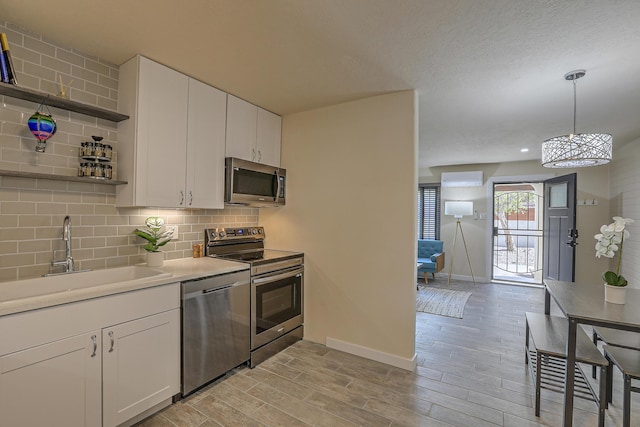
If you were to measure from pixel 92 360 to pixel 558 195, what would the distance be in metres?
6.26

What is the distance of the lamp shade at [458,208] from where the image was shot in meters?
6.11

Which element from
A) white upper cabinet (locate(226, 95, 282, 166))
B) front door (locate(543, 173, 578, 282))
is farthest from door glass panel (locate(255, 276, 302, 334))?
front door (locate(543, 173, 578, 282))

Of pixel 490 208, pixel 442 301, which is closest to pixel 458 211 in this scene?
pixel 490 208

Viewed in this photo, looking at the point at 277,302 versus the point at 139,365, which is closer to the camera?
the point at 139,365

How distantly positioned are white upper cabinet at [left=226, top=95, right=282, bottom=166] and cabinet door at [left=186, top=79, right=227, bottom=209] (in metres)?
0.10

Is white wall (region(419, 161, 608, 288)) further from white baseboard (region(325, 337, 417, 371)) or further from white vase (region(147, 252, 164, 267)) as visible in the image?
white vase (region(147, 252, 164, 267))

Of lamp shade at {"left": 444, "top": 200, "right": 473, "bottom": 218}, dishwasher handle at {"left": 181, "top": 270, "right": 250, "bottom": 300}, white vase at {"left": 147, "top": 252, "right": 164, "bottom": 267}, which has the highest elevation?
lamp shade at {"left": 444, "top": 200, "right": 473, "bottom": 218}

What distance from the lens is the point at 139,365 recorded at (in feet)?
6.05

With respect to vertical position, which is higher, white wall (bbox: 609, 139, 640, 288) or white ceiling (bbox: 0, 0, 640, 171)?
white ceiling (bbox: 0, 0, 640, 171)

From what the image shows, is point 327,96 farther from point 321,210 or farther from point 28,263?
point 28,263

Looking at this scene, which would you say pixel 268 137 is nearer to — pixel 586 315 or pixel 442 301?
pixel 586 315

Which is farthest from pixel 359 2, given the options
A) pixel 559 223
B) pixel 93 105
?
pixel 559 223

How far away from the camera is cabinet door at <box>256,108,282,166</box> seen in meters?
3.14

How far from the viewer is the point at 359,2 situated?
1.55 m
